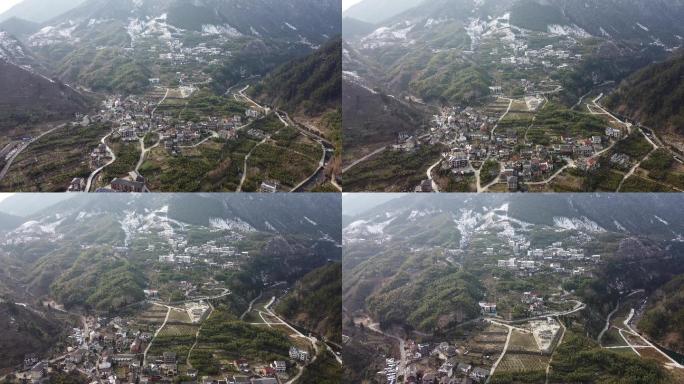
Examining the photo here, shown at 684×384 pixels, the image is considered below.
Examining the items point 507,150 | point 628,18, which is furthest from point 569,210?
point 628,18

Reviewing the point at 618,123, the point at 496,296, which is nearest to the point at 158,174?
the point at 496,296

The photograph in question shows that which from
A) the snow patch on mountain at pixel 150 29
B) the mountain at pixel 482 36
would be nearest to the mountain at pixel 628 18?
the mountain at pixel 482 36

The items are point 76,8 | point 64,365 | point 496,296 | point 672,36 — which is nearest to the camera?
point 64,365

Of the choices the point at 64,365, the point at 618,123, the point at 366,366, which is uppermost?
the point at 618,123

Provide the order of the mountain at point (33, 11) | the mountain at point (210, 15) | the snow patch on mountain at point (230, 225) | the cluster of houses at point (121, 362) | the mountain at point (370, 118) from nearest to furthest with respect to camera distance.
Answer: the cluster of houses at point (121, 362) < the snow patch on mountain at point (230, 225) < the mountain at point (370, 118) < the mountain at point (33, 11) < the mountain at point (210, 15)

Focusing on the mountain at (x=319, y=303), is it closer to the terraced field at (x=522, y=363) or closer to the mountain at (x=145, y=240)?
the mountain at (x=145, y=240)

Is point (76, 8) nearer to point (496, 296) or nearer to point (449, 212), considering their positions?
point (449, 212)
